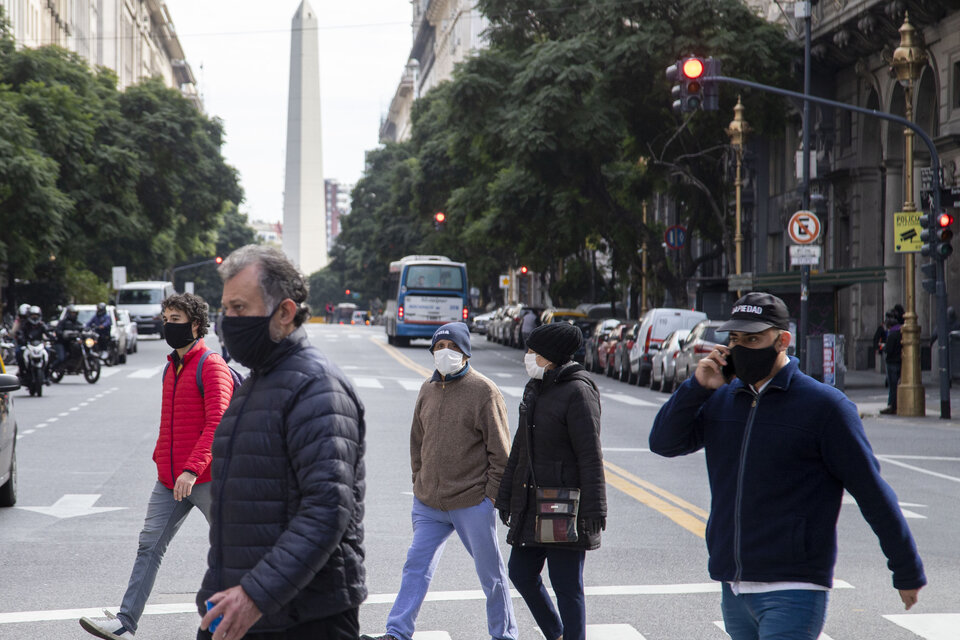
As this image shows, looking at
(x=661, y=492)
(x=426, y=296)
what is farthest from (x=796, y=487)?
(x=426, y=296)

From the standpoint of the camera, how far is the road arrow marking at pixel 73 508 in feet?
34.7

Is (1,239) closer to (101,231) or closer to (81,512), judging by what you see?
(101,231)

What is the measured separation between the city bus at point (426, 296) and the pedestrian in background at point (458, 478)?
139 feet

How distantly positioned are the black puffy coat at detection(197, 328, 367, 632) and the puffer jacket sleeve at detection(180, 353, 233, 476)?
2.79m

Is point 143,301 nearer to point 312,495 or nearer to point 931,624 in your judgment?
point 931,624

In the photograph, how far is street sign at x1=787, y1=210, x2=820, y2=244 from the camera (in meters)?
23.9

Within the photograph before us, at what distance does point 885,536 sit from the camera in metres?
4.04

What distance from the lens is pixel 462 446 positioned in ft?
21.0

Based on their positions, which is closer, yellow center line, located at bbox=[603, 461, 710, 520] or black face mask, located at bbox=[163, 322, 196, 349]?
black face mask, located at bbox=[163, 322, 196, 349]

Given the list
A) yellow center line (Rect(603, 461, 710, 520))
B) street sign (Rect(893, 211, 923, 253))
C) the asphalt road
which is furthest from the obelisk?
yellow center line (Rect(603, 461, 710, 520))

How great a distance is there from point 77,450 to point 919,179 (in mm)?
23070

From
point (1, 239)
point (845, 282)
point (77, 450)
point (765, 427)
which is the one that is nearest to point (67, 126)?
point (1, 239)

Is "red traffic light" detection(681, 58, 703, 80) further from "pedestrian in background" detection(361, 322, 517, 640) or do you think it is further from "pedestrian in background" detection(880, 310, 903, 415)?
"pedestrian in background" detection(361, 322, 517, 640)

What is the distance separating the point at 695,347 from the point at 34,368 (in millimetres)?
11807
